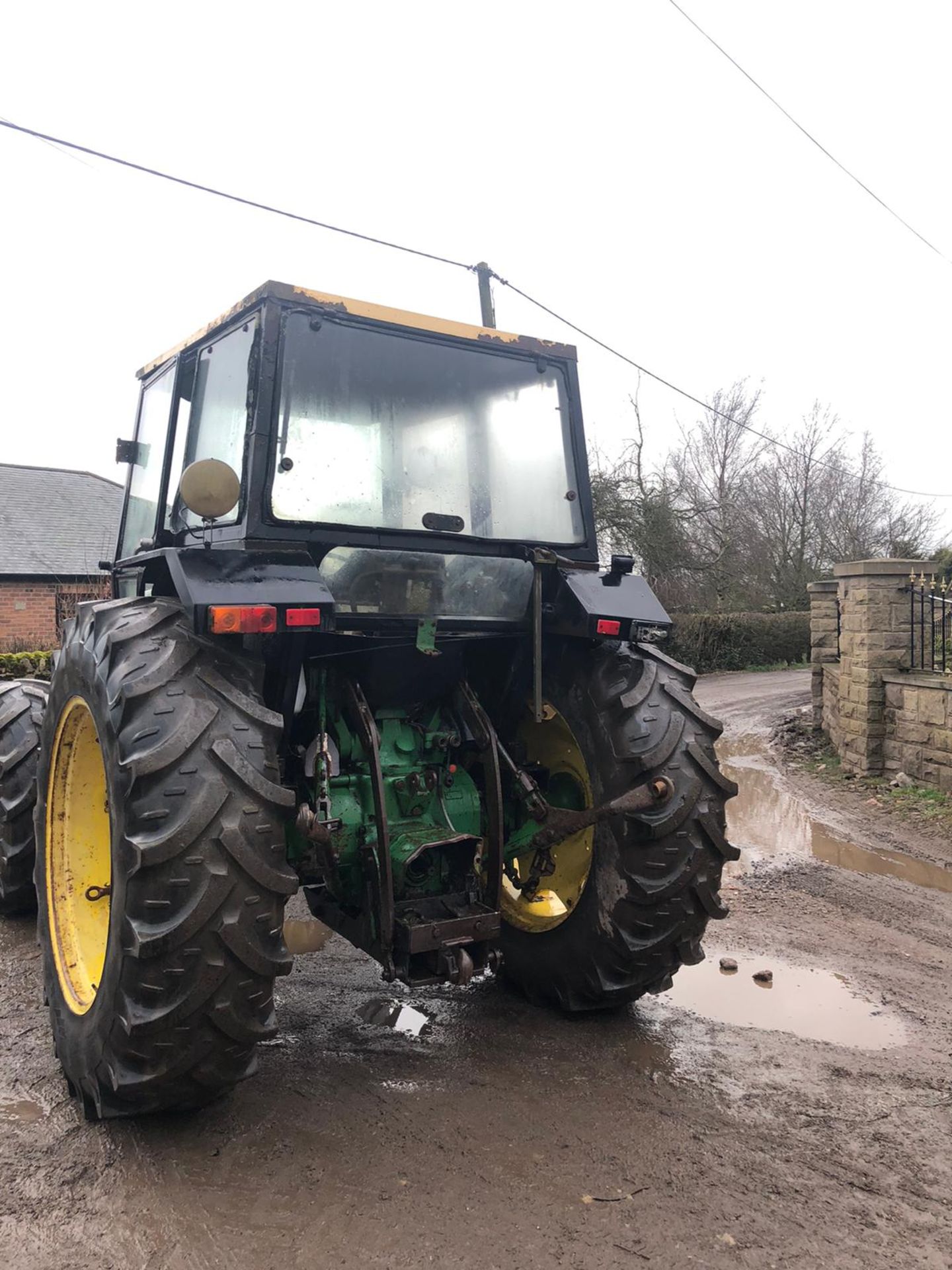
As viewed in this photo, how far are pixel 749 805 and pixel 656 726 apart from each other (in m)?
5.11

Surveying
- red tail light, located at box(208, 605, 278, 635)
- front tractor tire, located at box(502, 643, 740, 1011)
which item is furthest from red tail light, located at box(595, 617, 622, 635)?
red tail light, located at box(208, 605, 278, 635)

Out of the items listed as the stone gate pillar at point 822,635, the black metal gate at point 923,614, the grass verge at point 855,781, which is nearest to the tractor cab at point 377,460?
the grass verge at point 855,781

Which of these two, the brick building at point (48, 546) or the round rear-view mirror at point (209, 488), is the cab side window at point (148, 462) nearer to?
the round rear-view mirror at point (209, 488)

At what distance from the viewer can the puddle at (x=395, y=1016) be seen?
11.9ft

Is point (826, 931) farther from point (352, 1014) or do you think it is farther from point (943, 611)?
point (943, 611)

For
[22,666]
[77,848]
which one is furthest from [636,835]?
[22,666]

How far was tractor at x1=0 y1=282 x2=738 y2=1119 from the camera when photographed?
258 cm

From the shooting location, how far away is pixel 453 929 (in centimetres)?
309

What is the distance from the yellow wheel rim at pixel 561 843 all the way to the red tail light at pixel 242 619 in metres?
1.36

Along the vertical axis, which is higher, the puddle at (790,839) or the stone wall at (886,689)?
the stone wall at (886,689)

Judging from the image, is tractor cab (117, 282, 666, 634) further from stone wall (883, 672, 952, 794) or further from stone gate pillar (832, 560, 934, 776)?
stone gate pillar (832, 560, 934, 776)

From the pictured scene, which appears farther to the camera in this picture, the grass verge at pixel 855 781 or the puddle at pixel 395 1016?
the grass verge at pixel 855 781

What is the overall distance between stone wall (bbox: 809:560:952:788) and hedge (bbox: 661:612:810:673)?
11323 millimetres

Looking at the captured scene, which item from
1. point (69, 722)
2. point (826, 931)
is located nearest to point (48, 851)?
point (69, 722)
